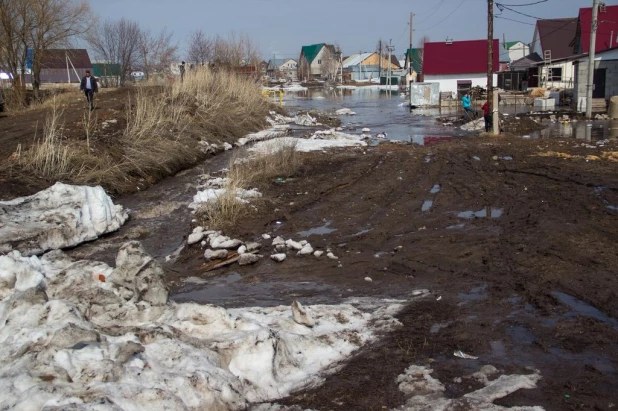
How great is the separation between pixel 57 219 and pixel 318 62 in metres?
130

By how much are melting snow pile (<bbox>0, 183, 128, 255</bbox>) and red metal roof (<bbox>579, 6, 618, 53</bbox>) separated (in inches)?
1656

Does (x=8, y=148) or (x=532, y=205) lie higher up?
(x=8, y=148)

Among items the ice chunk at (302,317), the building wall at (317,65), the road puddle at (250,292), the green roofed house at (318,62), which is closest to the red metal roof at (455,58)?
the road puddle at (250,292)

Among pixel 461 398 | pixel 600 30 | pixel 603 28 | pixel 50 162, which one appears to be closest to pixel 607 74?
pixel 600 30

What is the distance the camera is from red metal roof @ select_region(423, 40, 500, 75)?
52.1 m

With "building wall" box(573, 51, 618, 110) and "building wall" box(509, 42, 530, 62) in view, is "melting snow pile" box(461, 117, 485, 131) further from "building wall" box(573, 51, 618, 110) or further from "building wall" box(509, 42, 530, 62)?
"building wall" box(509, 42, 530, 62)

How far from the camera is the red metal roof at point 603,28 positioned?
143ft

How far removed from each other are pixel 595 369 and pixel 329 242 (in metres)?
4.79

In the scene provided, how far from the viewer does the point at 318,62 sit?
13500cm

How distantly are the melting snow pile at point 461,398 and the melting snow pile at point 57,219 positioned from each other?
6.38m

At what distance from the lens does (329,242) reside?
29.3ft

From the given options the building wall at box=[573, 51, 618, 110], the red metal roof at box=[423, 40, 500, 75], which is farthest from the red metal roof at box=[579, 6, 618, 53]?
the building wall at box=[573, 51, 618, 110]

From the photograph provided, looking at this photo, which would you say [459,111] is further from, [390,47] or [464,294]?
[390,47]

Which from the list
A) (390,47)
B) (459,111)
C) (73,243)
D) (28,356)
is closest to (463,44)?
(459,111)
